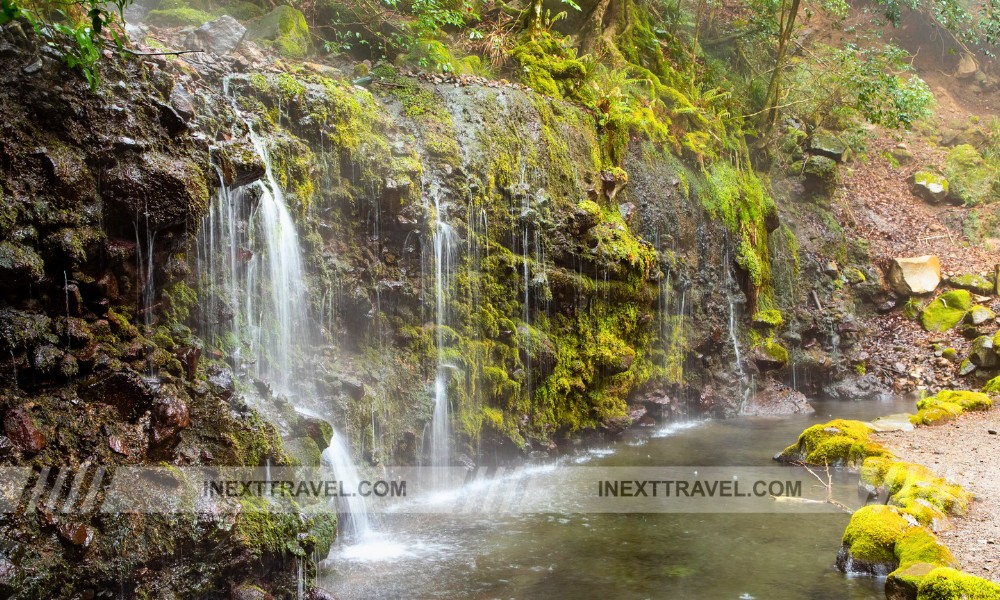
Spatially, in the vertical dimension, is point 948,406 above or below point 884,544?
above

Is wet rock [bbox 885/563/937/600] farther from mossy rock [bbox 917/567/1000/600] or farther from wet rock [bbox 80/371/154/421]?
wet rock [bbox 80/371/154/421]

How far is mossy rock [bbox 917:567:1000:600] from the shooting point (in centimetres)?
454

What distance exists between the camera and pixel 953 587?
4676 mm

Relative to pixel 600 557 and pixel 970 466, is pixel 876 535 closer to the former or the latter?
pixel 600 557

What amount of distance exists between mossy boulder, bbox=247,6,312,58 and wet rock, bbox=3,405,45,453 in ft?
24.3

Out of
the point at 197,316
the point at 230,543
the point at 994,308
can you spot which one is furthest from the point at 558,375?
→ the point at 994,308

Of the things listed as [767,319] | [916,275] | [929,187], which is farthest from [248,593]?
[929,187]

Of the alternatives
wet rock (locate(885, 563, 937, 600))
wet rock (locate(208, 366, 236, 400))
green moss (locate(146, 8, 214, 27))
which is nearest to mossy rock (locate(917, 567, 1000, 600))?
wet rock (locate(885, 563, 937, 600))

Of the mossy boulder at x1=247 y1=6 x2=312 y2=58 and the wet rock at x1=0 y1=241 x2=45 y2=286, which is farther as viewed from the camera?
the mossy boulder at x1=247 y1=6 x2=312 y2=58

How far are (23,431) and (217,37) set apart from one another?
7.07 m

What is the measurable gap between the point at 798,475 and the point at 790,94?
14436 mm

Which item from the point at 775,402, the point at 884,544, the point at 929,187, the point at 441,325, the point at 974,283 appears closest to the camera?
the point at 884,544

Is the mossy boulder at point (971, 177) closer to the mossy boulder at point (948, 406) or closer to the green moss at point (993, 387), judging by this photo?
the green moss at point (993, 387)

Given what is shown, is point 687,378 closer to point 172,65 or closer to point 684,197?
point 684,197
